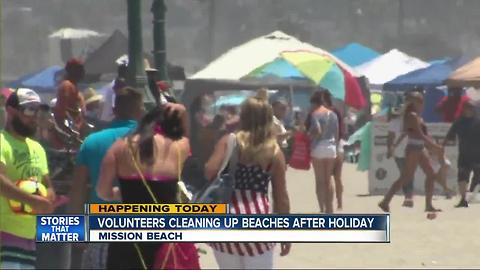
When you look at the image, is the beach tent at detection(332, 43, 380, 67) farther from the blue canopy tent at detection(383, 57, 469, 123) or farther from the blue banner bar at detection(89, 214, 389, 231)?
the blue banner bar at detection(89, 214, 389, 231)

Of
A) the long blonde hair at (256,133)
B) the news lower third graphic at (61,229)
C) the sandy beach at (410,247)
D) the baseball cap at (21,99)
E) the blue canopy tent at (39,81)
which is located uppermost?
the baseball cap at (21,99)

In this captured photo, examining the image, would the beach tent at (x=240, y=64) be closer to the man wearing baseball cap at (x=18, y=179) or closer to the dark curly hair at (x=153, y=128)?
the man wearing baseball cap at (x=18, y=179)

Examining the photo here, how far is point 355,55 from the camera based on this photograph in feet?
115

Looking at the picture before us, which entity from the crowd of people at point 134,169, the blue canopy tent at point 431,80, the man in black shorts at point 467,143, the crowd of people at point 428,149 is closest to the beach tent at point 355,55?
the blue canopy tent at point 431,80

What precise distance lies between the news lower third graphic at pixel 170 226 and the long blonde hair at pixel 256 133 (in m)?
0.37

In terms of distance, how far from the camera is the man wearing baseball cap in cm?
675

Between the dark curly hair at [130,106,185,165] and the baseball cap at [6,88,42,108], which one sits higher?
the baseball cap at [6,88,42,108]

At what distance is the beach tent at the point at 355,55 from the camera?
113 feet

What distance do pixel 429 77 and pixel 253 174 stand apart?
19451 millimetres

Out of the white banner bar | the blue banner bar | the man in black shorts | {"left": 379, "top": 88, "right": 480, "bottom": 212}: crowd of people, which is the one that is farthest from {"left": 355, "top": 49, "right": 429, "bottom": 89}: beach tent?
the blue banner bar

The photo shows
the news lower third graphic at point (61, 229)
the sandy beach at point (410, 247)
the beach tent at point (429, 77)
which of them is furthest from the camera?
the beach tent at point (429, 77)

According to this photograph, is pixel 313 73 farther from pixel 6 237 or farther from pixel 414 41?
pixel 414 41

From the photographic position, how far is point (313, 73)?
21.5 m

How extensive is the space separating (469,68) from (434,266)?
997 cm
